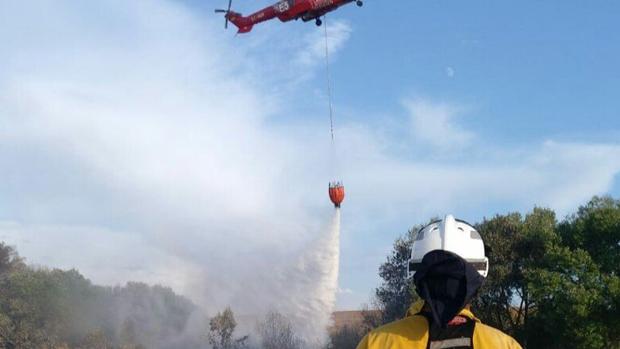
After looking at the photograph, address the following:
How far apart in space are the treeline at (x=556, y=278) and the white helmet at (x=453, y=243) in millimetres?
41087

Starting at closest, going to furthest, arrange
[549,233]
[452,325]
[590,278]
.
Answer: [452,325] → [590,278] → [549,233]

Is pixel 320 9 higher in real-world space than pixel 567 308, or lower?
higher

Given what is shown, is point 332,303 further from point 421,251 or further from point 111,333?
point 421,251

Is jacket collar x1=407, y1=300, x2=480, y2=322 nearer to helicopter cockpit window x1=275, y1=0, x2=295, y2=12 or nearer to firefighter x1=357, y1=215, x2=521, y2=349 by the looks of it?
firefighter x1=357, y1=215, x2=521, y2=349

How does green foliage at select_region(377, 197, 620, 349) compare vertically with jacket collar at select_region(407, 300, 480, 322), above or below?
above

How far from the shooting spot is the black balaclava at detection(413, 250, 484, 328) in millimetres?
4102

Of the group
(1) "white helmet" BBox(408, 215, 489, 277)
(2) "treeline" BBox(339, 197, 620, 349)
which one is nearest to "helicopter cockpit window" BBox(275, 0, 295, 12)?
(2) "treeline" BBox(339, 197, 620, 349)

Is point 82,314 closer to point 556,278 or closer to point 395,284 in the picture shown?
point 395,284

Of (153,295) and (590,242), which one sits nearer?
(590,242)

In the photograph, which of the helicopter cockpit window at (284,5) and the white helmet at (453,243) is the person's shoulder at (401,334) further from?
the helicopter cockpit window at (284,5)

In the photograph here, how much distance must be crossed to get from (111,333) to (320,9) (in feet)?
201

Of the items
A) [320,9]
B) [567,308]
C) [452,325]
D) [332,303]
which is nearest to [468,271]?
[452,325]

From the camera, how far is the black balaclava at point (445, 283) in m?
4.10

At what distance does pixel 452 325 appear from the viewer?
4113 mm
